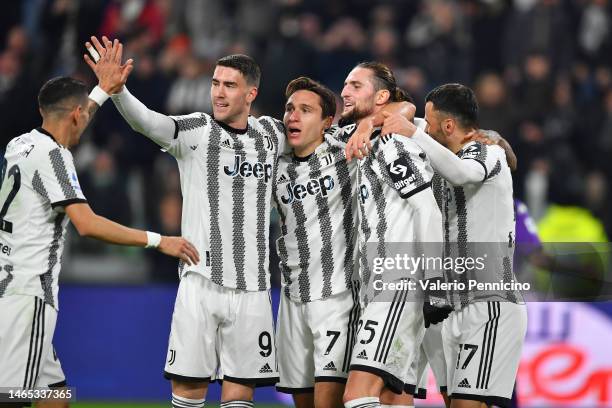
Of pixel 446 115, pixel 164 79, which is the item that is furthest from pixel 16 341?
pixel 164 79

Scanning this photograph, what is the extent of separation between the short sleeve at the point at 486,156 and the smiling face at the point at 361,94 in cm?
65

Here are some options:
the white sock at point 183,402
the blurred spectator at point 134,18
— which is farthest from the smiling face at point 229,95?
the blurred spectator at point 134,18

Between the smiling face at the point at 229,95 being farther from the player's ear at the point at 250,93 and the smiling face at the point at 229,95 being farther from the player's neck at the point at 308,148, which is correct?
the player's neck at the point at 308,148

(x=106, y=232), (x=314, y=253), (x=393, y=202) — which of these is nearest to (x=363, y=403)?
(x=314, y=253)

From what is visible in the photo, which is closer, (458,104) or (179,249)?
(179,249)

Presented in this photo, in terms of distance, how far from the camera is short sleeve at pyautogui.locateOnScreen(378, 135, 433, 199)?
21.7 feet

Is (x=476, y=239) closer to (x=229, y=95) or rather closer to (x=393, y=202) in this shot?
(x=393, y=202)

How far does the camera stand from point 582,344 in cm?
1045

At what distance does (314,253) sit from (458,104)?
1.31m

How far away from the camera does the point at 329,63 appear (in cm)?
1315

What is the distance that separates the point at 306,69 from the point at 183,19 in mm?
2011

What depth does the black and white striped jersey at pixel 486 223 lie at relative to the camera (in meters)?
6.96

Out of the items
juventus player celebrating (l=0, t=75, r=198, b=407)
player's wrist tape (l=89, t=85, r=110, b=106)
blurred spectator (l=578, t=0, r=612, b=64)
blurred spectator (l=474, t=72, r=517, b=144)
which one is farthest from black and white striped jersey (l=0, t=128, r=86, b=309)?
blurred spectator (l=578, t=0, r=612, b=64)

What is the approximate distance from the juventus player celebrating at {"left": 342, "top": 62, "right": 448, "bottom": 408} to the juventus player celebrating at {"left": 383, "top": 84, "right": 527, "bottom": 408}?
0.17 m
